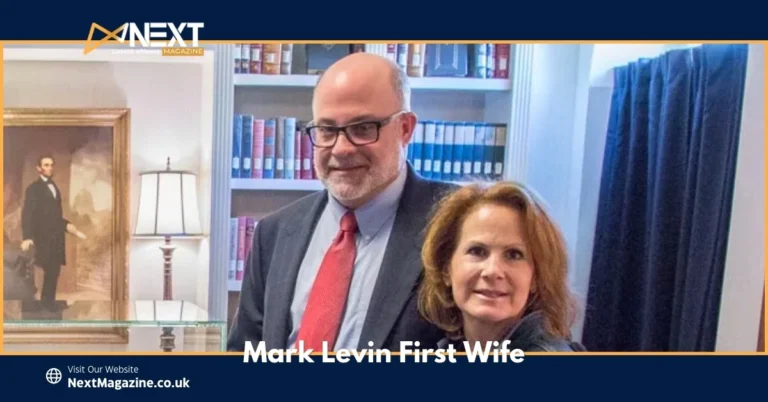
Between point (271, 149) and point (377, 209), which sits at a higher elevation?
point (271, 149)

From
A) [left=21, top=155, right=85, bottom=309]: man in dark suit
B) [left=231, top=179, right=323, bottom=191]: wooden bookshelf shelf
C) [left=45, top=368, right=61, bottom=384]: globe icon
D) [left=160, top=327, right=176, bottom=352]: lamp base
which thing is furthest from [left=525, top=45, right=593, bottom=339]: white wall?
[left=45, top=368, right=61, bottom=384]: globe icon

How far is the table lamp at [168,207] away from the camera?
144 centimetres

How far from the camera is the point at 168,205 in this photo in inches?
57.1

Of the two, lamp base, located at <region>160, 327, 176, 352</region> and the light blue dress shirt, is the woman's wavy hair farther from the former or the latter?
lamp base, located at <region>160, 327, 176, 352</region>

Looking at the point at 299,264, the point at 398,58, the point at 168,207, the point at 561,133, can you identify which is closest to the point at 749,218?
the point at 561,133

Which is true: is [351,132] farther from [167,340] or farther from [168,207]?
[167,340]

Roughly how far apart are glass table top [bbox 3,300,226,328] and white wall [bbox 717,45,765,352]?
109 cm

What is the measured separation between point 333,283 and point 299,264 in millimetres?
82

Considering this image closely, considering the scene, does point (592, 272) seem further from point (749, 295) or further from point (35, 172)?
point (35, 172)

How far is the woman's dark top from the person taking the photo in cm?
141

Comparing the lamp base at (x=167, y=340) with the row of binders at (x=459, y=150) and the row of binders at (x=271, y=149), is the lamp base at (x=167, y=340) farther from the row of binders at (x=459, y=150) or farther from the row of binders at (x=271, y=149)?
the row of binders at (x=459, y=150)

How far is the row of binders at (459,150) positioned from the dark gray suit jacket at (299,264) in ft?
0.10
